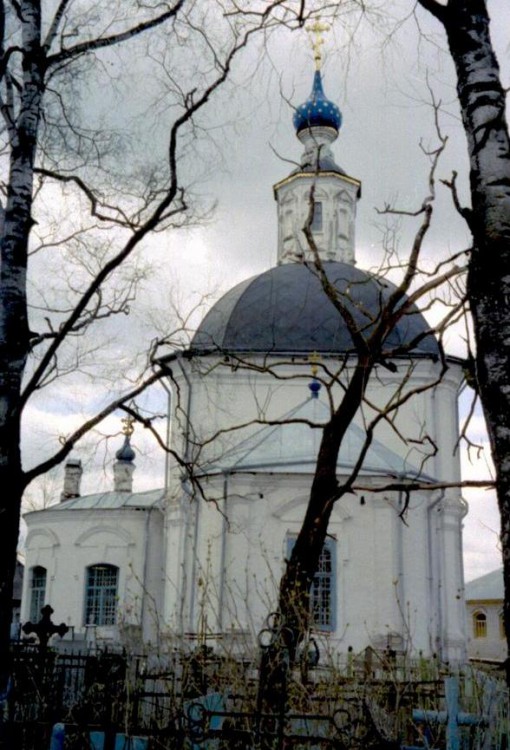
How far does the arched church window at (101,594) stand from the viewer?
22.1 metres

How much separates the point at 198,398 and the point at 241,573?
242 inches

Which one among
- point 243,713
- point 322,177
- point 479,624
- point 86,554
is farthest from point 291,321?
point 479,624

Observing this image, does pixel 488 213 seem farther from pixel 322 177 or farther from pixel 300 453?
pixel 322 177

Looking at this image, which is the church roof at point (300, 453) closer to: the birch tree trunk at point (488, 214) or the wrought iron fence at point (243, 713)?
the wrought iron fence at point (243, 713)

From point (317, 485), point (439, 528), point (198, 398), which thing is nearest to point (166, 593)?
point (198, 398)

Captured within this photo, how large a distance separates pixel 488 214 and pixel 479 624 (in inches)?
1568

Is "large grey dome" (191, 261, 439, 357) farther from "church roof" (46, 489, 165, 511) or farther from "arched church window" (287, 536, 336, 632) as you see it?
"arched church window" (287, 536, 336, 632)

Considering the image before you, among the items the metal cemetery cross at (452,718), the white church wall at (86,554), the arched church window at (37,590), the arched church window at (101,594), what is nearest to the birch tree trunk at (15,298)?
the metal cemetery cross at (452,718)

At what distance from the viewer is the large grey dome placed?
2200 centimetres

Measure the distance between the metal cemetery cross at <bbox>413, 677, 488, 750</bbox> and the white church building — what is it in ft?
28.4

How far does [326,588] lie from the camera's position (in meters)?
17.2

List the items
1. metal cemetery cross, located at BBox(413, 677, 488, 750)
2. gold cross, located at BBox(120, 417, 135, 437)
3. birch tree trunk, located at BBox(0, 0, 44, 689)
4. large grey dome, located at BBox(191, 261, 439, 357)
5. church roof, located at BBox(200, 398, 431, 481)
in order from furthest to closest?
large grey dome, located at BBox(191, 261, 439, 357), church roof, located at BBox(200, 398, 431, 481), gold cross, located at BBox(120, 417, 135, 437), metal cemetery cross, located at BBox(413, 677, 488, 750), birch tree trunk, located at BBox(0, 0, 44, 689)

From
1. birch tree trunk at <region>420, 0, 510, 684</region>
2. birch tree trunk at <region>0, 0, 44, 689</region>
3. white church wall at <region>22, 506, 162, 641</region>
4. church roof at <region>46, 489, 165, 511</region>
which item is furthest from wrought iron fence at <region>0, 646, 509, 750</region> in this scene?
church roof at <region>46, 489, 165, 511</region>

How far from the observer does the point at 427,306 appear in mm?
7484
